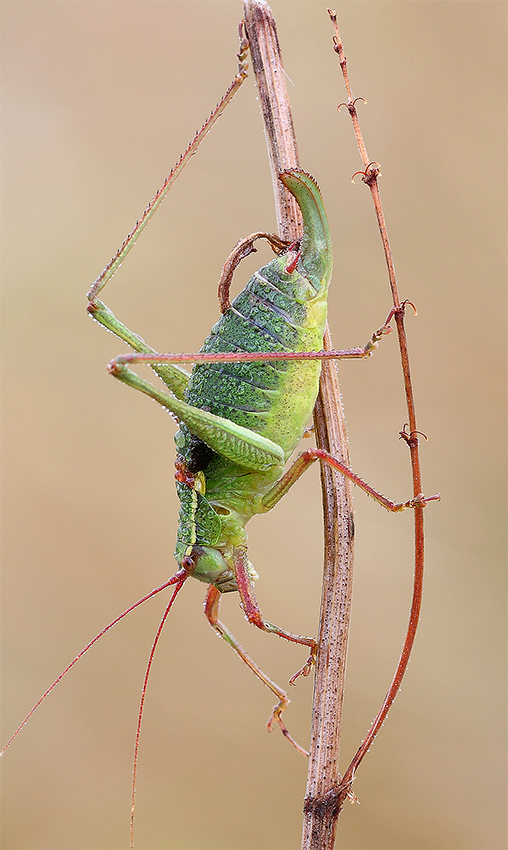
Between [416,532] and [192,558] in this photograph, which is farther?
[192,558]

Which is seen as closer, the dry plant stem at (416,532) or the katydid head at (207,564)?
the dry plant stem at (416,532)

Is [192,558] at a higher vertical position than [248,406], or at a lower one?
lower

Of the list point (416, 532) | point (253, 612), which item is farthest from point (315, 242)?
point (253, 612)

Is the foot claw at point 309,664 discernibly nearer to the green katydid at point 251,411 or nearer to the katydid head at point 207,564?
the green katydid at point 251,411

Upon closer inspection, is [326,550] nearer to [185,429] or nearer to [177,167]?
[185,429]

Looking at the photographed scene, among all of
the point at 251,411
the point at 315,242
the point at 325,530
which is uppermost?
the point at 315,242

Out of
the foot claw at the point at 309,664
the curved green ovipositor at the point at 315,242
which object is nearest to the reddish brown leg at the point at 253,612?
the foot claw at the point at 309,664

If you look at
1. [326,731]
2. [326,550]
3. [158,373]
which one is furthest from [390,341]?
[326,731]

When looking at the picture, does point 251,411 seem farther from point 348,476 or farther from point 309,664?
point 309,664
